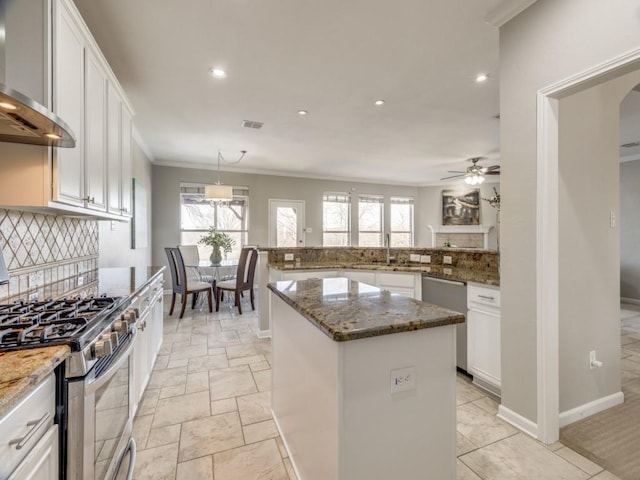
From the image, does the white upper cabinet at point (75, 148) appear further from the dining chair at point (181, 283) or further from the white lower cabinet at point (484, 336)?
the white lower cabinet at point (484, 336)

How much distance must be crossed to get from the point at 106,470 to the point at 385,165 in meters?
6.45

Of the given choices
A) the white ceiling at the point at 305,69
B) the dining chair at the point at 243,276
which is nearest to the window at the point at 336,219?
the white ceiling at the point at 305,69

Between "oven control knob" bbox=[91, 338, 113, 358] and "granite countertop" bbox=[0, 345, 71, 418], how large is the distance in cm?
11

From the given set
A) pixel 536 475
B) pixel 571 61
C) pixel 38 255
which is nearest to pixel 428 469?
pixel 536 475

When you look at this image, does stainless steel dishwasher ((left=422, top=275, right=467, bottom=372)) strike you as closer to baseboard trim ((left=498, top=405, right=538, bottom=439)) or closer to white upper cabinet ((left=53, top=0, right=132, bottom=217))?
baseboard trim ((left=498, top=405, right=538, bottom=439))

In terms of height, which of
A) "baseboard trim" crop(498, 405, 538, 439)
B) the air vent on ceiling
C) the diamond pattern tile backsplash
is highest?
the air vent on ceiling

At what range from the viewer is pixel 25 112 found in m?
1.12

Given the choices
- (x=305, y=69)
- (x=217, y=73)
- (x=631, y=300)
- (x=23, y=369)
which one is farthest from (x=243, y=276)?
(x=631, y=300)

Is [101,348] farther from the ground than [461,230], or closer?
closer

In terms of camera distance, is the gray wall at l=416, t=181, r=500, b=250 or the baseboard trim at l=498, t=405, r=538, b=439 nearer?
the baseboard trim at l=498, t=405, r=538, b=439

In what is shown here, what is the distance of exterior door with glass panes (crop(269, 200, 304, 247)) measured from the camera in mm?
7137

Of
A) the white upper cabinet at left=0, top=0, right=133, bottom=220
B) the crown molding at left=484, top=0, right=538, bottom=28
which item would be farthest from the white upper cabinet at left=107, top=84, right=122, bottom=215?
the crown molding at left=484, top=0, right=538, bottom=28

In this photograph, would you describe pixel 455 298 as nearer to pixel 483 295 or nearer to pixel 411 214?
pixel 483 295

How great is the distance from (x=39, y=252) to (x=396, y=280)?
2.87 meters
